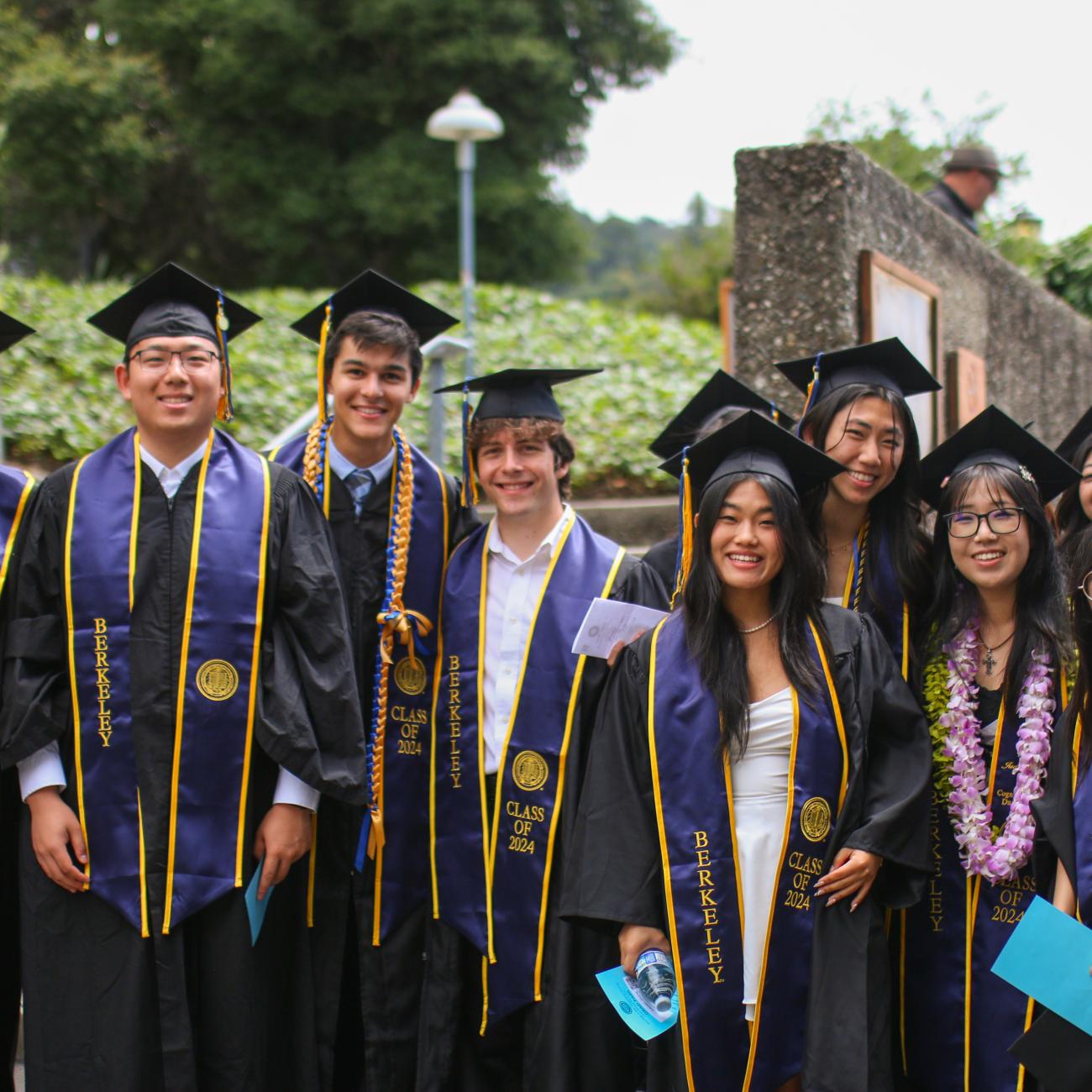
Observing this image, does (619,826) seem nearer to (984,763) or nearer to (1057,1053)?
(984,763)

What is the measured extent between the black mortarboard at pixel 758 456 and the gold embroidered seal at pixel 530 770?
0.83 meters

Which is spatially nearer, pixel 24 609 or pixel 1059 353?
pixel 24 609

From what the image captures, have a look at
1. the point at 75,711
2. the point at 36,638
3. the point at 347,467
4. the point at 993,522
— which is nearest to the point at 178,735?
the point at 75,711

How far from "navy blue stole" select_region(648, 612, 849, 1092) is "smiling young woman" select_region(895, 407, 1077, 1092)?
1.11 ft

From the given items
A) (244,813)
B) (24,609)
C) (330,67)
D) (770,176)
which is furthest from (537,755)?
(330,67)

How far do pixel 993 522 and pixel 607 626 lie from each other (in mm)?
948

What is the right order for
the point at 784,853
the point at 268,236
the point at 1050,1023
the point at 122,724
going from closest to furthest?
the point at 1050,1023, the point at 784,853, the point at 122,724, the point at 268,236

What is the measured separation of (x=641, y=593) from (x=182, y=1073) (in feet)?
5.26

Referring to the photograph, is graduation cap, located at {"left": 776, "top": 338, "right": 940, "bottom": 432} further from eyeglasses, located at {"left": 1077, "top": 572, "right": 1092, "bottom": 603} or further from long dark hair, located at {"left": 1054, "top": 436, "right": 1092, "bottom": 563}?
eyeglasses, located at {"left": 1077, "top": 572, "right": 1092, "bottom": 603}

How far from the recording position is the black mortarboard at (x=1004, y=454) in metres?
3.01

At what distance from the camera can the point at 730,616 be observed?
2.93 meters

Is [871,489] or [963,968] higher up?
[871,489]

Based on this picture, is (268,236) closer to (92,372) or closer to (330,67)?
(330,67)

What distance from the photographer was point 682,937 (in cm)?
279
